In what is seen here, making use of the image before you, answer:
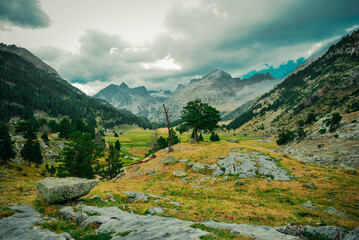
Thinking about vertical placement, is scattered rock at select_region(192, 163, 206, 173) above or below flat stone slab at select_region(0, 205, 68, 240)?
below

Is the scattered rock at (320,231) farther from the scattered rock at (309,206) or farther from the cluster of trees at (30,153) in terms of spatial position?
the cluster of trees at (30,153)

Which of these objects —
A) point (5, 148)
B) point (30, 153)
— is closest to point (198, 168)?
point (5, 148)

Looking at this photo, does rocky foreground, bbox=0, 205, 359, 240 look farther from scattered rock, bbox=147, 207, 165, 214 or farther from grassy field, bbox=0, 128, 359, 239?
scattered rock, bbox=147, 207, 165, 214

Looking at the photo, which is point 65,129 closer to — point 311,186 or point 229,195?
point 229,195

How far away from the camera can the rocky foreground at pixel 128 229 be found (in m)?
9.27

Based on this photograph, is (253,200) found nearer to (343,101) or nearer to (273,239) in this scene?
(273,239)

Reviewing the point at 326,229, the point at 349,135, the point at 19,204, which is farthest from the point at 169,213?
the point at 349,135

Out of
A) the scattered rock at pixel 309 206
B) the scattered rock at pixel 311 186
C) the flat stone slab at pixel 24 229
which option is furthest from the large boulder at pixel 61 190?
the scattered rock at pixel 311 186

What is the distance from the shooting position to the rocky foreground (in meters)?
9.27

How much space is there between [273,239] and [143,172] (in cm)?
3081

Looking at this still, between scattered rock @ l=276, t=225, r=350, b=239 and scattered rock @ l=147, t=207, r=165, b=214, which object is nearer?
scattered rock @ l=276, t=225, r=350, b=239

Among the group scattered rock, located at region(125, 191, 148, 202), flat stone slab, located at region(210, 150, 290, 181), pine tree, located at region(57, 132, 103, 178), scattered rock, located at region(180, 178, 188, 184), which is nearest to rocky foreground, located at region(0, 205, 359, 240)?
scattered rock, located at region(125, 191, 148, 202)

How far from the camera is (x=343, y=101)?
15788 centimetres

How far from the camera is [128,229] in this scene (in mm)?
10414
